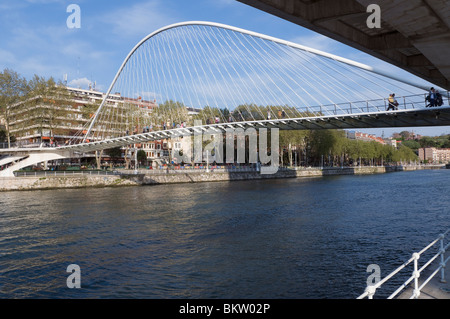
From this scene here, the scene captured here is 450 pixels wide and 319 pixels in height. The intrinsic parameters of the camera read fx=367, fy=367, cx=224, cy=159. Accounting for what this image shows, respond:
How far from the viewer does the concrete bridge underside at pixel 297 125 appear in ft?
94.3

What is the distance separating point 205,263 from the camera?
14.0m

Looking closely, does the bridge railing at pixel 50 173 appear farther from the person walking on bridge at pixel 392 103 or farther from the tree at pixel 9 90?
the person walking on bridge at pixel 392 103

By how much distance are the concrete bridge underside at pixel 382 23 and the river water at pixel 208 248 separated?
710cm

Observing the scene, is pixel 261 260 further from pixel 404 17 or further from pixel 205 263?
pixel 404 17

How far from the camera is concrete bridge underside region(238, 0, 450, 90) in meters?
6.72

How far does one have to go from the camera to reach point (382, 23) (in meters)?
10.1

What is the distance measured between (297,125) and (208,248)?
24942 mm

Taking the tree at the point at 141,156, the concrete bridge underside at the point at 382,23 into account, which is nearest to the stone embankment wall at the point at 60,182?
the tree at the point at 141,156

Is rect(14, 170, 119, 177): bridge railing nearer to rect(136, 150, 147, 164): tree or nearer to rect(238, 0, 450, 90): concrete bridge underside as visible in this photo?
rect(136, 150, 147, 164): tree

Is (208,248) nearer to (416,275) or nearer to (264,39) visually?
(416,275)

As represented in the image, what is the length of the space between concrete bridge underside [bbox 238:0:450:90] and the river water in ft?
23.3

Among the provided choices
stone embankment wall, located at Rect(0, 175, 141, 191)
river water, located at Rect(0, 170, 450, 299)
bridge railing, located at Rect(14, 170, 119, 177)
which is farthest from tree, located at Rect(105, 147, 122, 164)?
river water, located at Rect(0, 170, 450, 299)

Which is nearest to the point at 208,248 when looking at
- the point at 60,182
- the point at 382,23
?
the point at 382,23
